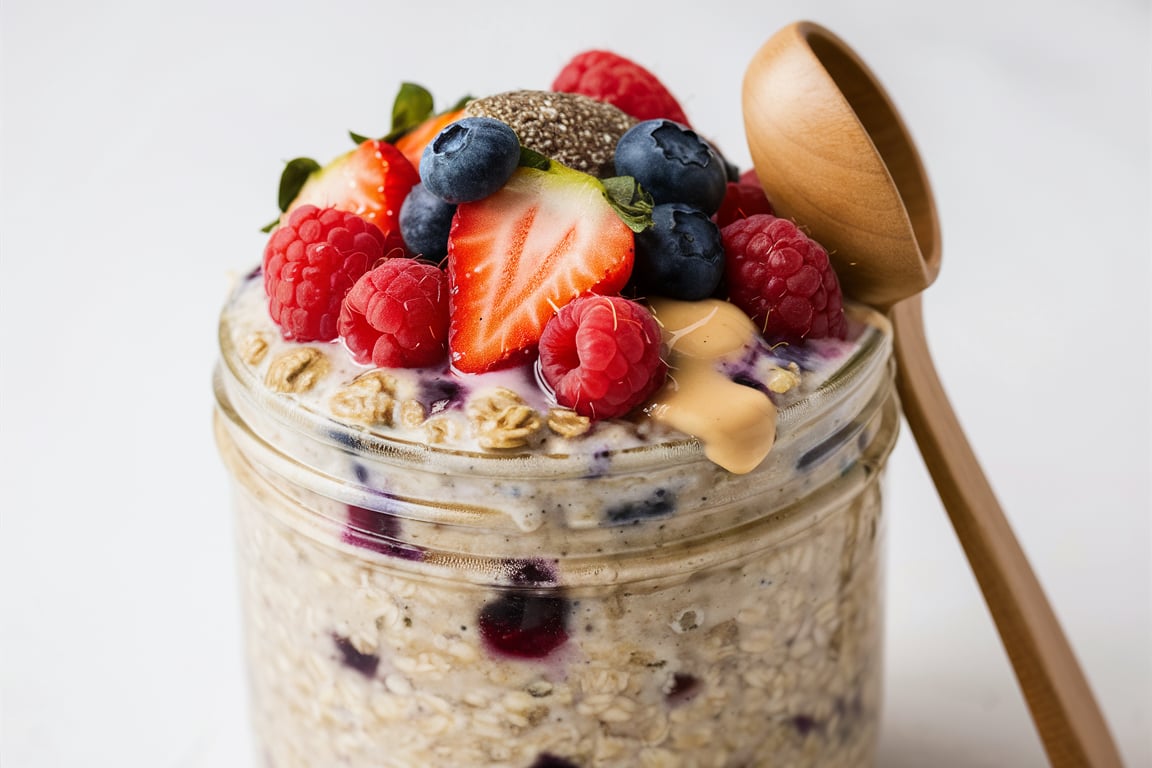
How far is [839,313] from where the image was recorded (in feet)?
4.04

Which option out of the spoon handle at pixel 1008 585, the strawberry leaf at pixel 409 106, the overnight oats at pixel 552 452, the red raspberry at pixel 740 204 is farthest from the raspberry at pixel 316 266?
the spoon handle at pixel 1008 585

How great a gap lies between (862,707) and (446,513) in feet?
1.79

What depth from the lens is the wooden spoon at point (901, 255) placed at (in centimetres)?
126

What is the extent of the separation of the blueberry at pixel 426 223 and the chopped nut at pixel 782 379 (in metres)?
0.31

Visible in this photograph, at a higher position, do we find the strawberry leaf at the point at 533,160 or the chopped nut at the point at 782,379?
the strawberry leaf at the point at 533,160

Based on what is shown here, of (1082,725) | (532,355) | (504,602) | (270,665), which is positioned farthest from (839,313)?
(270,665)

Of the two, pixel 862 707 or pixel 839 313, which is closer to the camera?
pixel 839 313

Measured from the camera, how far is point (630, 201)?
1179 mm

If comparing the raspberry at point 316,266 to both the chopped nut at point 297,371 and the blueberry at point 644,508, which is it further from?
the blueberry at point 644,508

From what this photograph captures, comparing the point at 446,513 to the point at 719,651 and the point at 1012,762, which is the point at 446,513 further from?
the point at 1012,762

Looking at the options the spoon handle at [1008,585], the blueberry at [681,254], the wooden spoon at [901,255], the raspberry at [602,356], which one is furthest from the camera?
Result: the spoon handle at [1008,585]

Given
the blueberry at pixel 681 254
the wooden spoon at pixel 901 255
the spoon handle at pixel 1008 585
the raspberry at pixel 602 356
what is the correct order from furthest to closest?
the spoon handle at pixel 1008 585, the wooden spoon at pixel 901 255, the blueberry at pixel 681 254, the raspberry at pixel 602 356

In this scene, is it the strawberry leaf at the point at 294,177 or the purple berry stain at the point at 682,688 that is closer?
the purple berry stain at the point at 682,688

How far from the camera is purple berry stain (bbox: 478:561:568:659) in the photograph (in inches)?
43.9
